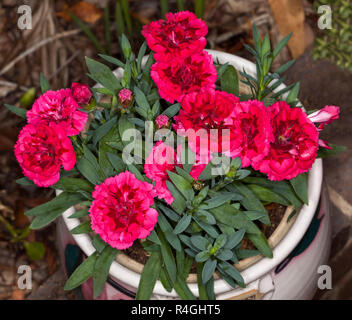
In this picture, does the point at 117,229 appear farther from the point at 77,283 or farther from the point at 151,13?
the point at 151,13

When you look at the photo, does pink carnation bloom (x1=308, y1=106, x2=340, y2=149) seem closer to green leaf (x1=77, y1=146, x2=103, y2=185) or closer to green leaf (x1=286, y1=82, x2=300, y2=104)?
green leaf (x1=286, y1=82, x2=300, y2=104)

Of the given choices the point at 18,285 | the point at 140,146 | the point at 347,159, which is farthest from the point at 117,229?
the point at 347,159

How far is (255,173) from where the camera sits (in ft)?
2.89

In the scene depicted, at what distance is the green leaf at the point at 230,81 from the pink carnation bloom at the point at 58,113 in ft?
0.91

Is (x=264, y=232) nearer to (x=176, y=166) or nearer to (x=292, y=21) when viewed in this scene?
(x=176, y=166)

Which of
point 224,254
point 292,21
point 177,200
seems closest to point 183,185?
point 177,200

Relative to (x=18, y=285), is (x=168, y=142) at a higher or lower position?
higher

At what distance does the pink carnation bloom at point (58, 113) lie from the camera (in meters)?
0.74

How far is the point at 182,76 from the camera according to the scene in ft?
2.42

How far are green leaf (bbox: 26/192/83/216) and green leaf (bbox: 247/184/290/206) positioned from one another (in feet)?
1.01

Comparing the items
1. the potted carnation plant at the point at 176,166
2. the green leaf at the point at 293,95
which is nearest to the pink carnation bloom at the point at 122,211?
the potted carnation plant at the point at 176,166

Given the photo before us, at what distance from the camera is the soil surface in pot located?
0.86m

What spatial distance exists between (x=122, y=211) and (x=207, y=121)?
0.18 m

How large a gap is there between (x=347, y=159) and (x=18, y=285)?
38.1 inches
